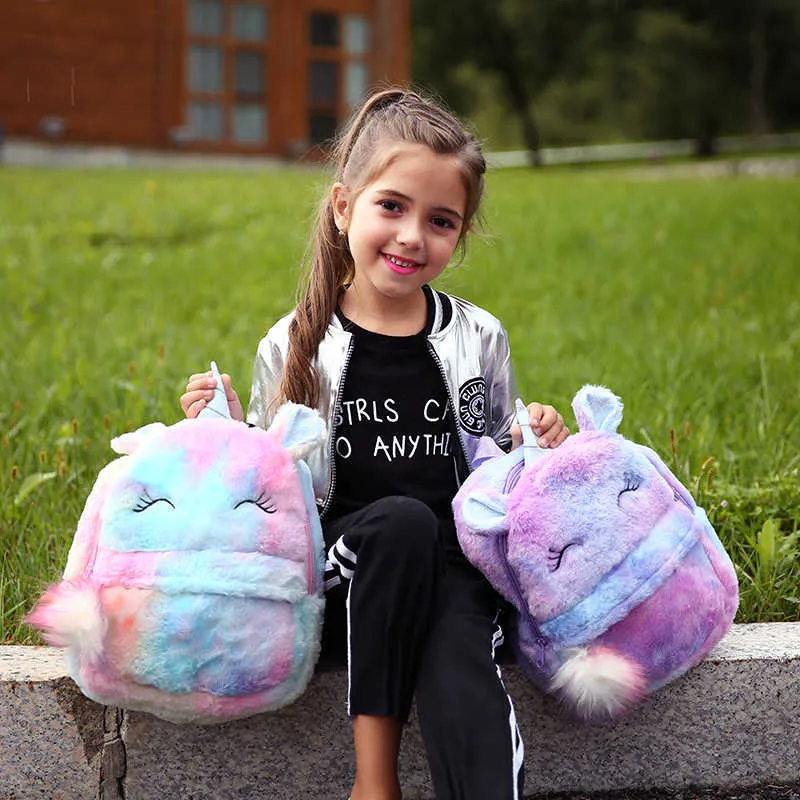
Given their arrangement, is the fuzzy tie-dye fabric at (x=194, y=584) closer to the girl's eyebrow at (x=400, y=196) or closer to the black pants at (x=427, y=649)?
the black pants at (x=427, y=649)

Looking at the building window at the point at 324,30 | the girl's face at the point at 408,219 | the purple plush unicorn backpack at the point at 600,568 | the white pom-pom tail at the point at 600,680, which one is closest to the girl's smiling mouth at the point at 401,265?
the girl's face at the point at 408,219

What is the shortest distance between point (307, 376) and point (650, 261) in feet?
14.0

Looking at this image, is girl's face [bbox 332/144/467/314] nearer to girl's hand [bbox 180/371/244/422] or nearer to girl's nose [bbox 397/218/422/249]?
girl's nose [bbox 397/218/422/249]

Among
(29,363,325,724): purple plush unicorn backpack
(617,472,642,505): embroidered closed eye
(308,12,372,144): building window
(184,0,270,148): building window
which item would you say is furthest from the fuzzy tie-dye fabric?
(308,12,372,144): building window

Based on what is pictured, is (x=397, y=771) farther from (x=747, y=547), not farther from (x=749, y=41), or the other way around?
(x=749, y=41)

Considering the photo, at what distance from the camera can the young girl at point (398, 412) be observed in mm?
2041

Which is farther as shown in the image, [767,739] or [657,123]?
[657,123]

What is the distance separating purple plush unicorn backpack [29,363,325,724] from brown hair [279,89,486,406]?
15.1 inches

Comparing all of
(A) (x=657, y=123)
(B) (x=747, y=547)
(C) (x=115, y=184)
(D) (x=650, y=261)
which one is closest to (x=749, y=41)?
(A) (x=657, y=123)

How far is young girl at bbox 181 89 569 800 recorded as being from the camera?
80.4 inches

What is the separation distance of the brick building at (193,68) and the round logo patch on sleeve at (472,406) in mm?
14204

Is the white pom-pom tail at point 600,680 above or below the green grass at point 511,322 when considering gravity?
below

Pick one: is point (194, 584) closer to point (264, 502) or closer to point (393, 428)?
point (264, 502)

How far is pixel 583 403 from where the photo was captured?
87.9 inches
